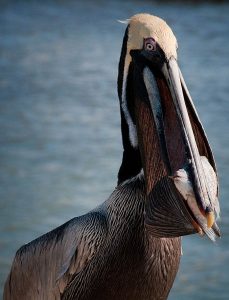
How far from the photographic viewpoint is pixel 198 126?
3279 millimetres

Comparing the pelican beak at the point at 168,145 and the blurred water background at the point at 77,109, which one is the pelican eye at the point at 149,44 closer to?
the pelican beak at the point at 168,145

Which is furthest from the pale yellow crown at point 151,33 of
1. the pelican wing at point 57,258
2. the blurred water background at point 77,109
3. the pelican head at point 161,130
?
the blurred water background at point 77,109

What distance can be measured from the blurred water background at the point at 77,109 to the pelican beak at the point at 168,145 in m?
2.54

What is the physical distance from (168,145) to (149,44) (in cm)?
34

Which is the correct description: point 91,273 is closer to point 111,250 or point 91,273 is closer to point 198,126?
point 111,250

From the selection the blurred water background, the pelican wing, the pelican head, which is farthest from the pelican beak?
the blurred water background

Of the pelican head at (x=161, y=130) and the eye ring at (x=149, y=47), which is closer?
the pelican head at (x=161, y=130)

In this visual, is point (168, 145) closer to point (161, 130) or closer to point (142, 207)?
point (161, 130)

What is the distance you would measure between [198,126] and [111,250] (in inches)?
24.5

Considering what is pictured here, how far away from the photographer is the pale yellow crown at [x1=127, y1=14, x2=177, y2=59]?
10.9 feet

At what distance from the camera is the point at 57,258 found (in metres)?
3.82

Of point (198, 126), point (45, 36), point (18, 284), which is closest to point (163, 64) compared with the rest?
point (198, 126)

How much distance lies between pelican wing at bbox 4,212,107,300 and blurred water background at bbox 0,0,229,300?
193cm

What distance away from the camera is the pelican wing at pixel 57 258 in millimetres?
3689
